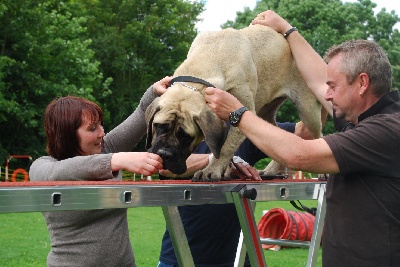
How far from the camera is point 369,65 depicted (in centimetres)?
332

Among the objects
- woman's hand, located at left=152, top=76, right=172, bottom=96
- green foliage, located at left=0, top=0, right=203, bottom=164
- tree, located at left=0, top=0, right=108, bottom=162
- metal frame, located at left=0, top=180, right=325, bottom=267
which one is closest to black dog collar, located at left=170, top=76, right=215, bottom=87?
woman's hand, located at left=152, top=76, right=172, bottom=96

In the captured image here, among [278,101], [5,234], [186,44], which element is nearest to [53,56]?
[186,44]

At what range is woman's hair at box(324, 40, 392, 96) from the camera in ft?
10.9

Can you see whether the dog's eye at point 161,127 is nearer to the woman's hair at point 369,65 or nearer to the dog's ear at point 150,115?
the dog's ear at point 150,115

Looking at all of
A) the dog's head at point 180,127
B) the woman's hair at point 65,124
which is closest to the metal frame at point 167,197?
the dog's head at point 180,127

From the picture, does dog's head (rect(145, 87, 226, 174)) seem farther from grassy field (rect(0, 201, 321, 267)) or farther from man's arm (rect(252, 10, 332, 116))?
grassy field (rect(0, 201, 321, 267))

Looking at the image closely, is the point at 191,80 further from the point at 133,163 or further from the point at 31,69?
the point at 31,69

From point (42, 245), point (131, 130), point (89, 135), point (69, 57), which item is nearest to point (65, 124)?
point (89, 135)

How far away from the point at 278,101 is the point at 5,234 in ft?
30.1

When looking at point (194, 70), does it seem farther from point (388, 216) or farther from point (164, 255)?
point (388, 216)

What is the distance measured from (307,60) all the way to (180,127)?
5.05 feet

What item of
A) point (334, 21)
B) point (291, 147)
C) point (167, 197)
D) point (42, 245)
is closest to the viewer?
point (167, 197)

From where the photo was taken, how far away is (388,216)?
3.21 meters

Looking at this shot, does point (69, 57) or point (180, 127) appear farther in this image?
point (69, 57)
